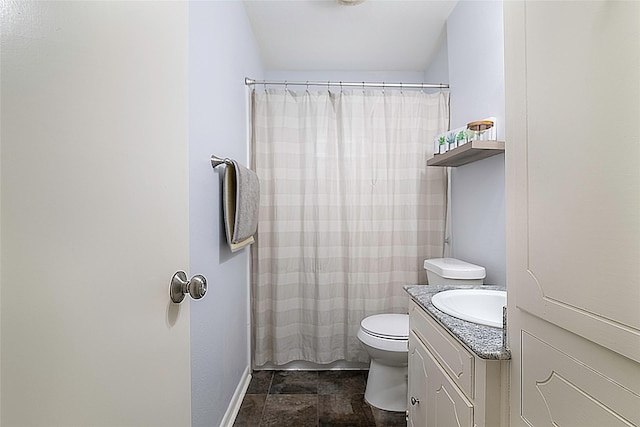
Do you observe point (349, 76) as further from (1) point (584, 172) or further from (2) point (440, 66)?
(1) point (584, 172)

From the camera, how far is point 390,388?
207 cm

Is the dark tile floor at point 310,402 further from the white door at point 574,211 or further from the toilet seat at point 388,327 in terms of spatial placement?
the white door at point 574,211

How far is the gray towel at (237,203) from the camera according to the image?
1.73 metres

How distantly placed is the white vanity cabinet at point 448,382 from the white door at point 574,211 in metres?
0.05

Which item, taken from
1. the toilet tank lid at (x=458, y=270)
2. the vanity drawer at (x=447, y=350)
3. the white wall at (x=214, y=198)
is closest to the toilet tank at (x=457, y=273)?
the toilet tank lid at (x=458, y=270)

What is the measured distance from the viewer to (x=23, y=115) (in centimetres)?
39

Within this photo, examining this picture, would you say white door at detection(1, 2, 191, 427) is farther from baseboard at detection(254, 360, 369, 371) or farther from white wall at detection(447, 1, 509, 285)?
baseboard at detection(254, 360, 369, 371)

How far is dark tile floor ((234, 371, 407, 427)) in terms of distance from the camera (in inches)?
76.9

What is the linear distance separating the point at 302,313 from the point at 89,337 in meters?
2.14

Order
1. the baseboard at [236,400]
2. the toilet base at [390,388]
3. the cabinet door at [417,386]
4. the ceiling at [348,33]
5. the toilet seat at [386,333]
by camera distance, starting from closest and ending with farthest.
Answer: the cabinet door at [417,386] → the baseboard at [236,400] → the toilet seat at [386,333] → the toilet base at [390,388] → the ceiling at [348,33]

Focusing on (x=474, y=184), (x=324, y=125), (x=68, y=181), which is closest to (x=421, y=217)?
(x=474, y=184)

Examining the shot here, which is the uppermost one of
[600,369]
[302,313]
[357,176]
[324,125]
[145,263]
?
[324,125]

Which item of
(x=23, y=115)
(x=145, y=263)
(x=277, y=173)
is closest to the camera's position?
(x=23, y=115)

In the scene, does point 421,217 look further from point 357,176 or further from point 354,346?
point 354,346
